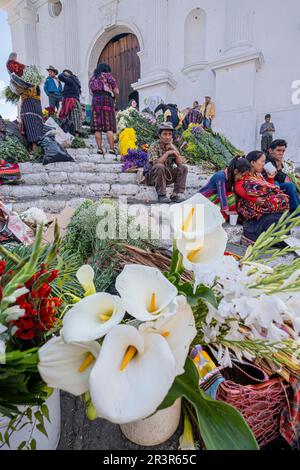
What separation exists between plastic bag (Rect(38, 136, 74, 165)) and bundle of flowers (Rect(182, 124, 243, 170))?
255 cm

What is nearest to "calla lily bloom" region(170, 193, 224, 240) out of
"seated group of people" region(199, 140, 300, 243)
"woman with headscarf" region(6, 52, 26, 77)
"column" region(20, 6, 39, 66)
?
"seated group of people" region(199, 140, 300, 243)

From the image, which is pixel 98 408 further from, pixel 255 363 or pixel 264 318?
pixel 255 363

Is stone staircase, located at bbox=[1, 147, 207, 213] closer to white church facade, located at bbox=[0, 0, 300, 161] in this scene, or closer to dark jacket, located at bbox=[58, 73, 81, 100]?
dark jacket, located at bbox=[58, 73, 81, 100]

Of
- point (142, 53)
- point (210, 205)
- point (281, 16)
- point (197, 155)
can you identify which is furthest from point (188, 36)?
point (210, 205)

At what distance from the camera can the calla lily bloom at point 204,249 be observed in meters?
0.54

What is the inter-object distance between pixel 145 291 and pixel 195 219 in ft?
0.59

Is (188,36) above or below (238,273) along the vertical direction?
above

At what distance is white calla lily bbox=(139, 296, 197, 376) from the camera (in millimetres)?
451

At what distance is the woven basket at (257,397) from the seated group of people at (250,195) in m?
2.29

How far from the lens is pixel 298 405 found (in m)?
0.91

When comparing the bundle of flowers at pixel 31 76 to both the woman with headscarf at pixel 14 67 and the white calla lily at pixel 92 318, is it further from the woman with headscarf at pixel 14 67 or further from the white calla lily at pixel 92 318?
the white calla lily at pixel 92 318

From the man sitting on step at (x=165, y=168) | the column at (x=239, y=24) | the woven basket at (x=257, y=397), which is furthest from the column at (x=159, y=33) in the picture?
the woven basket at (x=257, y=397)
